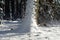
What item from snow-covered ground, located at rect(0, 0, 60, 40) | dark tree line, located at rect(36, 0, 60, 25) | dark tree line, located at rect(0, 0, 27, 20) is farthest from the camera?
dark tree line, located at rect(0, 0, 27, 20)

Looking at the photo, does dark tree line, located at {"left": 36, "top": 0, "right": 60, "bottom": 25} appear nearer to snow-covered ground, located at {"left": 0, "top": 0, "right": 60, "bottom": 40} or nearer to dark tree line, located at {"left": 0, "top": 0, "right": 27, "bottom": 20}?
dark tree line, located at {"left": 0, "top": 0, "right": 27, "bottom": 20}

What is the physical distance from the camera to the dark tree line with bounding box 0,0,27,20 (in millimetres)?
13172

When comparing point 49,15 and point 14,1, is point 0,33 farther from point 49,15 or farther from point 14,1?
point 14,1

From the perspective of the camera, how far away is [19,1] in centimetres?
1329

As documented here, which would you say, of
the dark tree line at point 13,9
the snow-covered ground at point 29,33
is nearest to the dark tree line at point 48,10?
the dark tree line at point 13,9

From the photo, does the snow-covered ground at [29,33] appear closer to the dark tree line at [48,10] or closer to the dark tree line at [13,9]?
the dark tree line at [48,10]

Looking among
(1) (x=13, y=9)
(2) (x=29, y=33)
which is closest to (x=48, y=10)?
(1) (x=13, y=9)

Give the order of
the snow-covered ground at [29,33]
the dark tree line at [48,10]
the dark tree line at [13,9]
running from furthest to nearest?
the dark tree line at [13,9]
the dark tree line at [48,10]
the snow-covered ground at [29,33]

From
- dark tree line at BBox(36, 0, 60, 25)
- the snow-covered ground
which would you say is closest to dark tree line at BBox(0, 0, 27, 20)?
dark tree line at BBox(36, 0, 60, 25)

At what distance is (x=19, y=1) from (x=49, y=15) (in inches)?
94.7

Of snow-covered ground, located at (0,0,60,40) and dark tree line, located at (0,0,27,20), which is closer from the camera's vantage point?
snow-covered ground, located at (0,0,60,40)

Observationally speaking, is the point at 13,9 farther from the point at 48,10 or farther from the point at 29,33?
the point at 29,33

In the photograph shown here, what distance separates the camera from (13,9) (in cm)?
1341

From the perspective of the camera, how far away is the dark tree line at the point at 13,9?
13172mm
